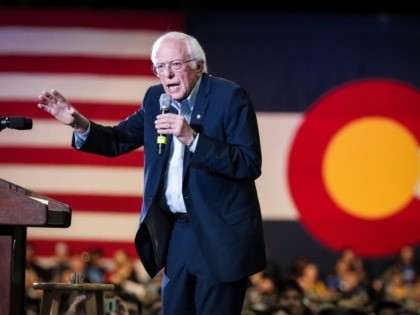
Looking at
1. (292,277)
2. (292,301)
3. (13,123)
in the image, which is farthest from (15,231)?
(292,277)

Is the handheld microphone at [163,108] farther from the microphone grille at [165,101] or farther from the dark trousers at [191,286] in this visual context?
the dark trousers at [191,286]

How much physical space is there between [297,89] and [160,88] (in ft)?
26.2

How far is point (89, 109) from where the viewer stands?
11039 millimetres

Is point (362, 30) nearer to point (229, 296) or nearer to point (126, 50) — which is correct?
point (126, 50)

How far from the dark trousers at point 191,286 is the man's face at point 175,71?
0.45 metres

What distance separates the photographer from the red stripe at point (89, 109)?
10984 millimetres

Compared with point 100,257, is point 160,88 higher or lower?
higher

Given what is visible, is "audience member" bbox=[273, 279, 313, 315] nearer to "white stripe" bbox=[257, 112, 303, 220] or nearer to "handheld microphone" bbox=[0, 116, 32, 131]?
"handheld microphone" bbox=[0, 116, 32, 131]

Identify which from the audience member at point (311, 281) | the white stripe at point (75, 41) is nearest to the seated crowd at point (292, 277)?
the audience member at point (311, 281)

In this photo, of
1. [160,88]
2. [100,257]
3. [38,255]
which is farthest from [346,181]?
[160,88]

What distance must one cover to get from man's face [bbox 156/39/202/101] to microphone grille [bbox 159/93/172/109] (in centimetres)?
2

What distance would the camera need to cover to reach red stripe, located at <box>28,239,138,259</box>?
1106 cm

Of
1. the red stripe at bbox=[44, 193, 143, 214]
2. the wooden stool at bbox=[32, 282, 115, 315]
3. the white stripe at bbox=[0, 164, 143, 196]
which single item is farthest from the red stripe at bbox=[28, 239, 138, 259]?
the wooden stool at bbox=[32, 282, 115, 315]

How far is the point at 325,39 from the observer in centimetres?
1104
